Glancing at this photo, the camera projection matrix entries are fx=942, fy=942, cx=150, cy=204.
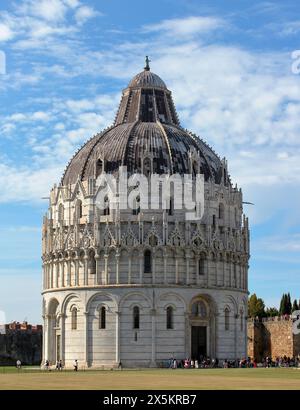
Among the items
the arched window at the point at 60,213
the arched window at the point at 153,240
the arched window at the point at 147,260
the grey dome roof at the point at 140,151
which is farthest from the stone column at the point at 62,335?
the grey dome roof at the point at 140,151

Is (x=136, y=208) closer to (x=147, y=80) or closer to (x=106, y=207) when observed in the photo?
(x=106, y=207)

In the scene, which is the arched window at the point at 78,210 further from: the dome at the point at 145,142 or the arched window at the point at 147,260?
the arched window at the point at 147,260

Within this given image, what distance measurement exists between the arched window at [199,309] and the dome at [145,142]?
12388mm

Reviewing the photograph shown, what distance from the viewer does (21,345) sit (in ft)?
378

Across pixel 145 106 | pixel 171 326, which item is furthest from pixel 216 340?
pixel 145 106

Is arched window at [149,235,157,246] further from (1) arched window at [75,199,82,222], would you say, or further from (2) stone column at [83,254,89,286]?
(1) arched window at [75,199,82,222]

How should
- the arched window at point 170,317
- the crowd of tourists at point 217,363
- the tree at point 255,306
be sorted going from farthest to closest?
1. the tree at point 255,306
2. the arched window at point 170,317
3. the crowd of tourists at point 217,363

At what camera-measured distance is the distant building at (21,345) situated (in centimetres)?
11388

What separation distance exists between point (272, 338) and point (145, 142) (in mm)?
28448

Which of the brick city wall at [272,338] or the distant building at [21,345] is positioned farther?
the distant building at [21,345]

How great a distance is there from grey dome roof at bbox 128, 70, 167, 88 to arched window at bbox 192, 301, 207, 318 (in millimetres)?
23712

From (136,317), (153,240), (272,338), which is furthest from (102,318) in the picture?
(272,338)

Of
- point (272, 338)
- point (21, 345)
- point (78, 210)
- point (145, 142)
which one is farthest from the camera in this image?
point (21, 345)
